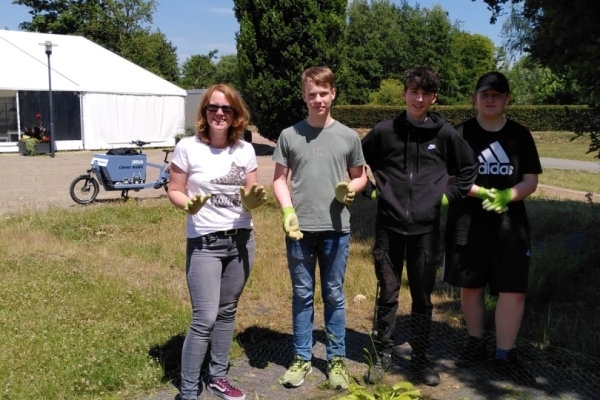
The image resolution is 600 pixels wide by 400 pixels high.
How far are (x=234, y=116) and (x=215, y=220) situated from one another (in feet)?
1.92

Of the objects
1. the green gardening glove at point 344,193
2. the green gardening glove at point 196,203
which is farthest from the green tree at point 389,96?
the green gardening glove at point 196,203

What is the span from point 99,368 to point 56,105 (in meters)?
20.2

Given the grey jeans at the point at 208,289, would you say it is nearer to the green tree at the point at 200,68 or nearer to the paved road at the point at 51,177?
the paved road at the point at 51,177

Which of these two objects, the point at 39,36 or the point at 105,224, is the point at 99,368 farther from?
the point at 39,36

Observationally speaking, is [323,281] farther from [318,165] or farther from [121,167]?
[121,167]

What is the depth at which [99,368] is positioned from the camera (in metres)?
3.68

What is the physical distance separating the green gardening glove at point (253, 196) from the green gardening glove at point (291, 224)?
→ 0.15m

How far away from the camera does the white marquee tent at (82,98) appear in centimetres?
2148

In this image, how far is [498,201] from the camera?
11.4 ft

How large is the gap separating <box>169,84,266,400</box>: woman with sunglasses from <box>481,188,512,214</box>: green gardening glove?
127 cm

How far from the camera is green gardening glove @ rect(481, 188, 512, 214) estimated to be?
3473 millimetres

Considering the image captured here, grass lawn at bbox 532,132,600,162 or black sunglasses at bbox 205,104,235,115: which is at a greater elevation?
black sunglasses at bbox 205,104,235,115

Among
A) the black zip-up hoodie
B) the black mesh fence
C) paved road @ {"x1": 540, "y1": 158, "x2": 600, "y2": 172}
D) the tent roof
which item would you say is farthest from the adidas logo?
the tent roof

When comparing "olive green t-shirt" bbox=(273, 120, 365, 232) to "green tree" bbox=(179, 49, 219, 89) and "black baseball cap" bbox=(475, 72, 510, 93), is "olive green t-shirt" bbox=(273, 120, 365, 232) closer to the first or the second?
"black baseball cap" bbox=(475, 72, 510, 93)
